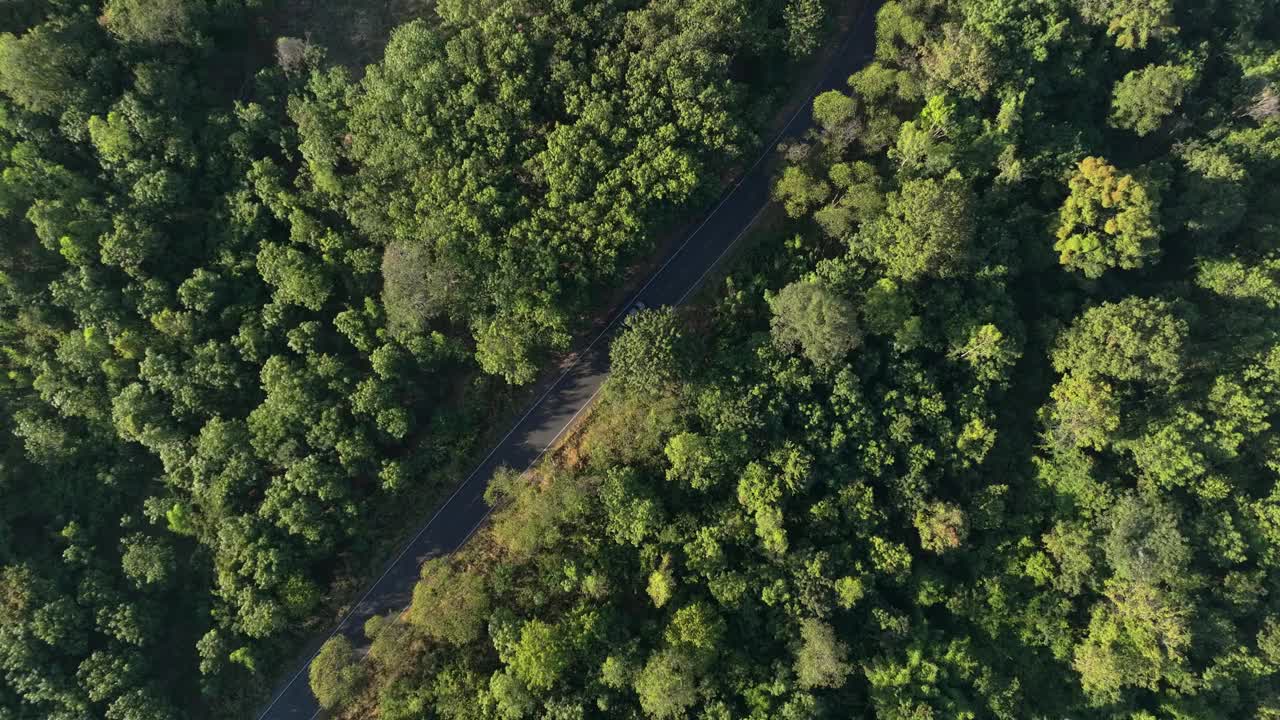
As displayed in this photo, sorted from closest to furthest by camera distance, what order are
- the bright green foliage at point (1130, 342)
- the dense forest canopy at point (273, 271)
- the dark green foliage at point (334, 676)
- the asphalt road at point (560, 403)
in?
the dark green foliage at point (334, 676) → the bright green foliage at point (1130, 342) → the dense forest canopy at point (273, 271) → the asphalt road at point (560, 403)

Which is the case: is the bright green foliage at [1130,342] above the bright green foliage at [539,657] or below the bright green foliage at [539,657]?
below

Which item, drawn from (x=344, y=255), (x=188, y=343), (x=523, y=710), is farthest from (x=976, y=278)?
(x=188, y=343)

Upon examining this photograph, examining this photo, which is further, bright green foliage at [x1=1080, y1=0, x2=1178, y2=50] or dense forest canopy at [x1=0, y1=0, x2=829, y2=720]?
bright green foliage at [x1=1080, y1=0, x2=1178, y2=50]

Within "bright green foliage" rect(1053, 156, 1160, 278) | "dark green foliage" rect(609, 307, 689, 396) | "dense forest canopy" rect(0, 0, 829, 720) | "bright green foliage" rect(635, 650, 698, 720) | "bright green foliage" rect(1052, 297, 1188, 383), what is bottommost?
"bright green foliage" rect(1052, 297, 1188, 383)

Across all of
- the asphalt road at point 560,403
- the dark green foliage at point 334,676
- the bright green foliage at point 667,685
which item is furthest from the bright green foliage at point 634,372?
the asphalt road at point 560,403

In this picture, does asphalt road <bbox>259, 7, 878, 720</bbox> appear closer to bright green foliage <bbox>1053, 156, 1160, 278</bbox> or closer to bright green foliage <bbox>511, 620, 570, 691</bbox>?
bright green foliage <bbox>511, 620, 570, 691</bbox>

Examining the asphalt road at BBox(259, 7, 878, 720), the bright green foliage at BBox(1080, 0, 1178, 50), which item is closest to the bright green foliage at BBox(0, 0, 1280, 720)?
the bright green foliage at BBox(1080, 0, 1178, 50)

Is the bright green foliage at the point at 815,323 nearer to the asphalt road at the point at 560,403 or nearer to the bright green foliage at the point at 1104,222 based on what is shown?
the asphalt road at the point at 560,403
